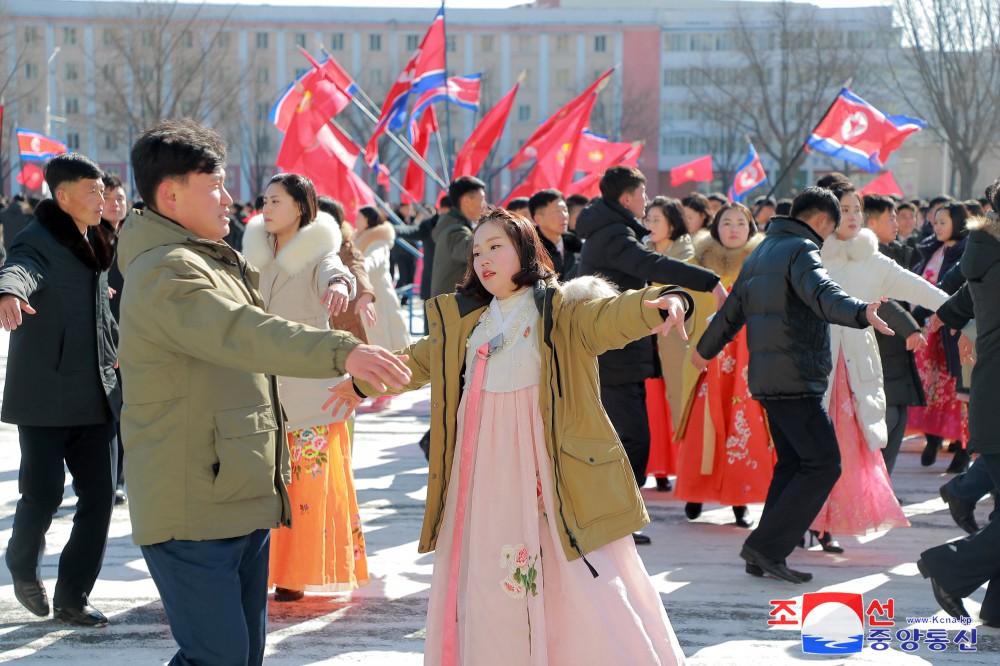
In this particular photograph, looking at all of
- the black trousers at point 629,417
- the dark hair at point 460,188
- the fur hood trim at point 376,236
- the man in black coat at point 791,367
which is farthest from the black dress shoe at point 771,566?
the fur hood trim at point 376,236

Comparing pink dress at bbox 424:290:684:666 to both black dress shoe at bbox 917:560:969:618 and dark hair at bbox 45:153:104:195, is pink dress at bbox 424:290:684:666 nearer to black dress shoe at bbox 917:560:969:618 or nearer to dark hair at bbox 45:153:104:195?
black dress shoe at bbox 917:560:969:618

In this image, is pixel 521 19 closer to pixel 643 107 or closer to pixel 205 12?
pixel 643 107

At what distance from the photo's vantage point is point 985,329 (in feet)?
16.0

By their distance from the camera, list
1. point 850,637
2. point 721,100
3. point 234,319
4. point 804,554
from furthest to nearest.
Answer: point 721,100 → point 804,554 → point 850,637 → point 234,319

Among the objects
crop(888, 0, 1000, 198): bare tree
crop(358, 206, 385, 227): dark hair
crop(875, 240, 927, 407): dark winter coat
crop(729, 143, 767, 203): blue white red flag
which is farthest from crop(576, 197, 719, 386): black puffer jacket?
crop(888, 0, 1000, 198): bare tree

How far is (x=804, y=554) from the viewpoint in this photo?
6242 millimetres

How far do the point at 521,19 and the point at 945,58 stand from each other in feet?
150

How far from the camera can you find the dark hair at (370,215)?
11.4 meters

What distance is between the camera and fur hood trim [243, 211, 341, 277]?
529 centimetres

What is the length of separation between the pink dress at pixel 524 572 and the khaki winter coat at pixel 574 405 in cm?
5

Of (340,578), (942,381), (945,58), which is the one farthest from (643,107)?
(340,578)

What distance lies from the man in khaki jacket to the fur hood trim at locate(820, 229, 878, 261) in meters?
3.97

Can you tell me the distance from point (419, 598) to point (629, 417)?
169cm

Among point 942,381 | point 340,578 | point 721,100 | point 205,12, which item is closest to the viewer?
point 340,578
